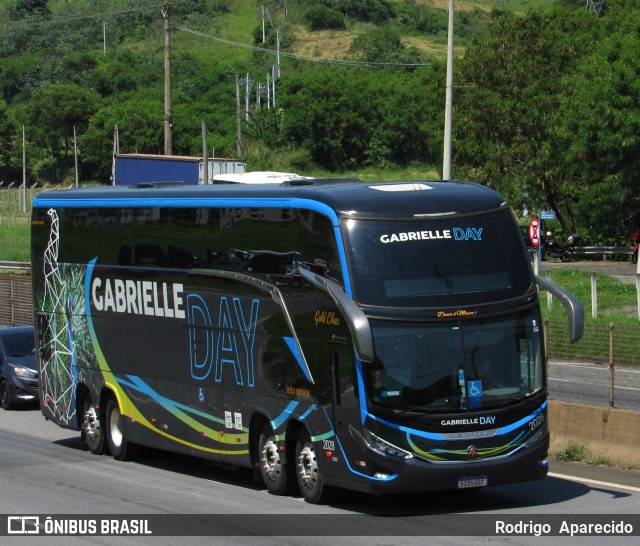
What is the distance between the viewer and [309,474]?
1345 cm

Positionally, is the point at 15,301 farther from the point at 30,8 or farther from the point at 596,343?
the point at 30,8

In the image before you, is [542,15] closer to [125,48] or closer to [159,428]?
[159,428]

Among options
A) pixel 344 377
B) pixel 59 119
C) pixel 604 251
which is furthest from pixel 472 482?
pixel 59 119

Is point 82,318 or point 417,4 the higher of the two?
point 417,4

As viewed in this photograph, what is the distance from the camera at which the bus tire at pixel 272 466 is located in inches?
549

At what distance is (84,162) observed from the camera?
9362cm

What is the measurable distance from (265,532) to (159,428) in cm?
529

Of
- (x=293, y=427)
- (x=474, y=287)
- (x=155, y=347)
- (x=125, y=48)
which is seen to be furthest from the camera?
(x=125, y=48)

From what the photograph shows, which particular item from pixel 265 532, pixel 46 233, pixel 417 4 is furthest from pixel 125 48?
pixel 265 532

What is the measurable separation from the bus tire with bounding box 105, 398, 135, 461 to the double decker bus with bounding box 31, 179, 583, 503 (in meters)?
1.30

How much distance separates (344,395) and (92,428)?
7.20 meters

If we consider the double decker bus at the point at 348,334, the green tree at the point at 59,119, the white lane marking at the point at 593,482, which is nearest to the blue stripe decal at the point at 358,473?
the double decker bus at the point at 348,334

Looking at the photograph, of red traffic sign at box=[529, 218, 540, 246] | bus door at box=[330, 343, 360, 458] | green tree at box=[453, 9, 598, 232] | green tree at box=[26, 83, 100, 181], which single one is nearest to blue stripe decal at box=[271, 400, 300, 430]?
bus door at box=[330, 343, 360, 458]

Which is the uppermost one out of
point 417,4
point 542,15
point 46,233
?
point 417,4
